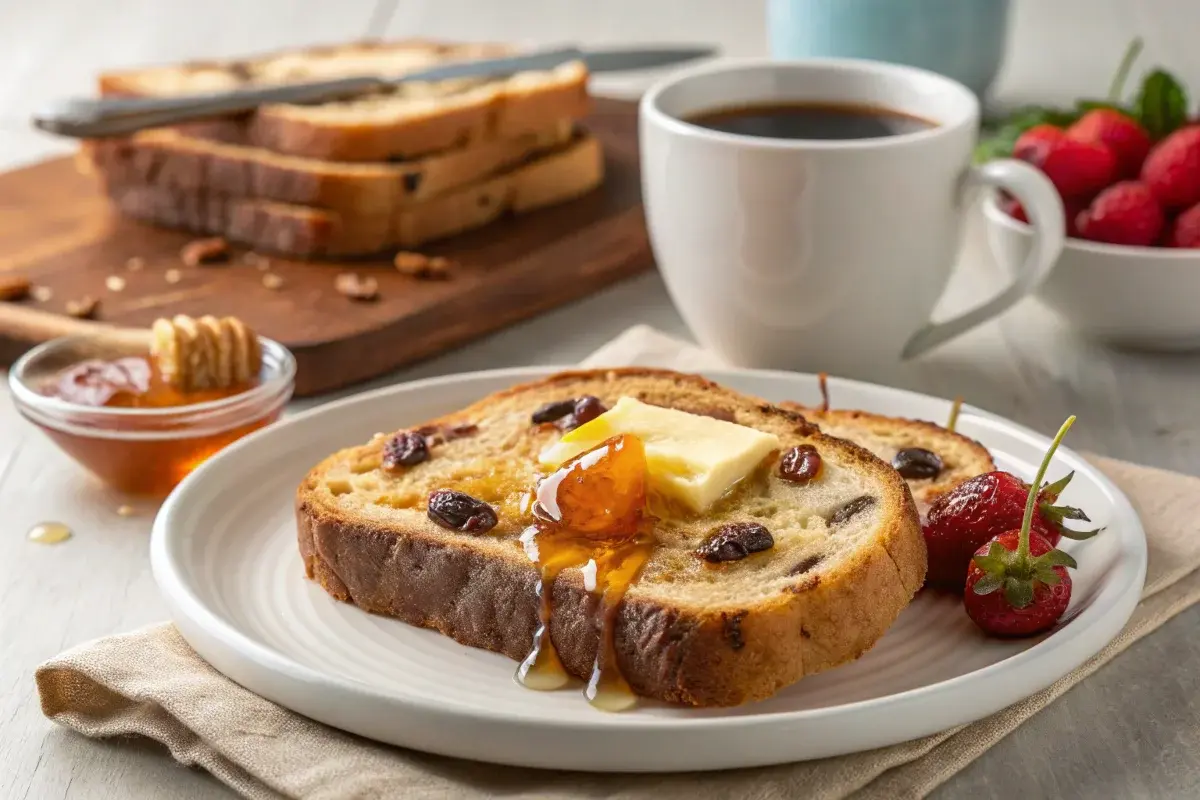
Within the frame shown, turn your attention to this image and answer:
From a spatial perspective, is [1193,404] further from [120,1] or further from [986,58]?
[120,1]

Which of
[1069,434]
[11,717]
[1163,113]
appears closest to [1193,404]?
[1069,434]

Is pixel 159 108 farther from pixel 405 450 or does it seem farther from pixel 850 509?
pixel 850 509

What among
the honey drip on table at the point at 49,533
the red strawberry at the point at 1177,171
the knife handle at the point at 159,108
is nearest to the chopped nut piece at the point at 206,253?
the knife handle at the point at 159,108

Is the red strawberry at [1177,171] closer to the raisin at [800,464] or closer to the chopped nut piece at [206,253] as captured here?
the raisin at [800,464]

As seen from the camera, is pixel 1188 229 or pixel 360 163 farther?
pixel 360 163

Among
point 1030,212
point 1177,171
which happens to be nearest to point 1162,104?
point 1177,171

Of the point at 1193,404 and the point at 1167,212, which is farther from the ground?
the point at 1167,212

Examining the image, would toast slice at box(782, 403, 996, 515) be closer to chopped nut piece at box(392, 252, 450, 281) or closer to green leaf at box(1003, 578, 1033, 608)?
green leaf at box(1003, 578, 1033, 608)
